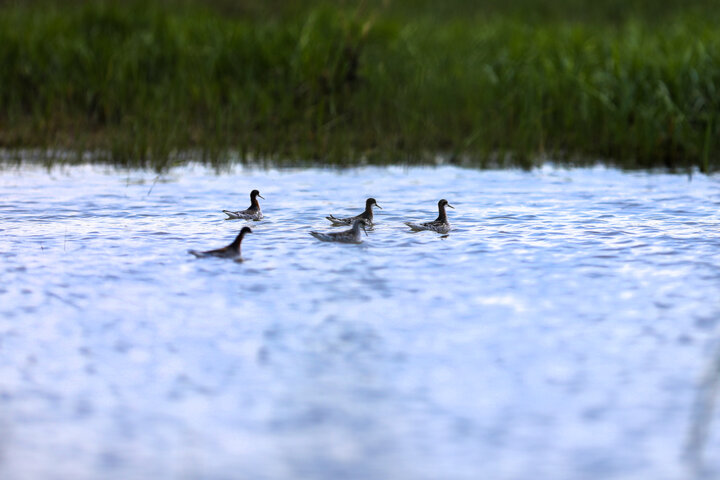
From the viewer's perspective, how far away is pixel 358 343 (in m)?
5.84

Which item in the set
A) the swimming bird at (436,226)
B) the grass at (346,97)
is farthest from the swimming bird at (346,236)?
the grass at (346,97)

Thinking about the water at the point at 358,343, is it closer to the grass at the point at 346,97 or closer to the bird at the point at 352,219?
the bird at the point at 352,219

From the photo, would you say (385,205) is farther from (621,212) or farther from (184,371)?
(184,371)

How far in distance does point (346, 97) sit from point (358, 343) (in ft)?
30.3

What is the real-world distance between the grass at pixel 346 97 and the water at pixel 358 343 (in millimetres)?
3283

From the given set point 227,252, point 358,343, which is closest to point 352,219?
point 227,252

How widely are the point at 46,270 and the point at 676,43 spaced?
1176 centimetres

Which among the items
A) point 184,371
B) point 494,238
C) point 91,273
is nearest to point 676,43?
point 494,238

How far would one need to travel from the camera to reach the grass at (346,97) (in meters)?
13.8

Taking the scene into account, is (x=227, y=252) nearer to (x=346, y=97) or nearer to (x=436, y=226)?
(x=436, y=226)

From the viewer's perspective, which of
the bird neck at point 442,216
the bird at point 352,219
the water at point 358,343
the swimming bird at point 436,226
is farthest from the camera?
the bird at point 352,219

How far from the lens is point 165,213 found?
10.3 metres

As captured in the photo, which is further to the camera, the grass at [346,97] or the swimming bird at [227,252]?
the grass at [346,97]

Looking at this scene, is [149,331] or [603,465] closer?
[603,465]
